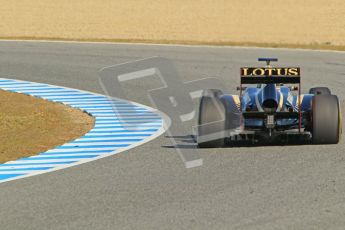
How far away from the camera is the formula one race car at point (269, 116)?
14.8m

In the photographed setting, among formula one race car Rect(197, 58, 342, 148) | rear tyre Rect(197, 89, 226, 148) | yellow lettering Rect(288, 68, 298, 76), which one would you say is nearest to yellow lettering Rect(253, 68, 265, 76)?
formula one race car Rect(197, 58, 342, 148)

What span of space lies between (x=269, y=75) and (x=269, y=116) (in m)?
0.80

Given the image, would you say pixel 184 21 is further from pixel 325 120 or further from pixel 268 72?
pixel 325 120

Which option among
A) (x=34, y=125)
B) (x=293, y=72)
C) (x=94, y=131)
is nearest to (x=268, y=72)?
(x=293, y=72)

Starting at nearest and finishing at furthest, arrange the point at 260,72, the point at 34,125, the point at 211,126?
the point at 211,126 → the point at 260,72 → the point at 34,125

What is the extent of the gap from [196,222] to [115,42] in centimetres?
2527

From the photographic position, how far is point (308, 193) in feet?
37.9

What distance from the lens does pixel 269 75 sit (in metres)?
15.2

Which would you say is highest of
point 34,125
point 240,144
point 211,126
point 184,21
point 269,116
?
point 269,116

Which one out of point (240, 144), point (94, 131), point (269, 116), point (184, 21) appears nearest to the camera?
point (269, 116)

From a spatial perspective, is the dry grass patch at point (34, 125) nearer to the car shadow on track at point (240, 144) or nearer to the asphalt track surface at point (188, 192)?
the asphalt track surface at point (188, 192)

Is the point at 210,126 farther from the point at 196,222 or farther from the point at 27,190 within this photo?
the point at 196,222

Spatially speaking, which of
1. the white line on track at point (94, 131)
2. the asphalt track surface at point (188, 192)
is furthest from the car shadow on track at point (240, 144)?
the white line on track at point (94, 131)

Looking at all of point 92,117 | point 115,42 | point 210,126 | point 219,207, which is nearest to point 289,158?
point 210,126
